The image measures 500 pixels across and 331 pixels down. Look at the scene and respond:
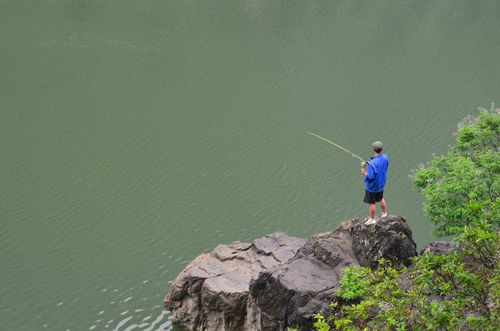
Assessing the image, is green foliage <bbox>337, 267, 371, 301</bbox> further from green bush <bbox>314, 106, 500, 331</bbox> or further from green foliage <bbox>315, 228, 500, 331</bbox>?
green foliage <bbox>315, 228, 500, 331</bbox>

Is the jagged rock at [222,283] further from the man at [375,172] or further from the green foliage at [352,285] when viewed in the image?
the man at [375,172]

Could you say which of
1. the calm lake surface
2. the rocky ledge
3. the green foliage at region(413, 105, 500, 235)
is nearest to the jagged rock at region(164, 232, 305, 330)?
the rocky ledge

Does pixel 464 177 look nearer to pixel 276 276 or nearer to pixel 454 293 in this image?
pixel 454 293

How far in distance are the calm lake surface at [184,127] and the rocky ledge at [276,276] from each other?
1216mm

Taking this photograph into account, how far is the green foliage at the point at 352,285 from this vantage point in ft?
29.7

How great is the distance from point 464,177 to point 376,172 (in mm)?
1368

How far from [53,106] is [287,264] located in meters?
15.7

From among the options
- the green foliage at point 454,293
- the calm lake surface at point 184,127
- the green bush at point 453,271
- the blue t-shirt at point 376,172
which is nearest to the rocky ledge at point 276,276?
the green bush at point 453,271

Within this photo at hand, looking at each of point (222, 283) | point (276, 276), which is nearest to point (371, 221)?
Answer: point (276, 276)

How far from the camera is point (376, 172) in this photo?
10.1 metres

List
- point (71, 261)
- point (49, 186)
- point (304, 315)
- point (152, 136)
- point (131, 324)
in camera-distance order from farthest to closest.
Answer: point (152, 136) → point (49, 186) → point (71, 261) → point (131, 324) → point (304, 315)

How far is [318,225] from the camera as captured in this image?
17.3 metres

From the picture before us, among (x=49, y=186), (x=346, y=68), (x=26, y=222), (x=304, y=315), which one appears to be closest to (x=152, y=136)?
(x=49, y=186)

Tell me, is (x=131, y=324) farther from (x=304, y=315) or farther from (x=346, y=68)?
(x=346, y=68)
